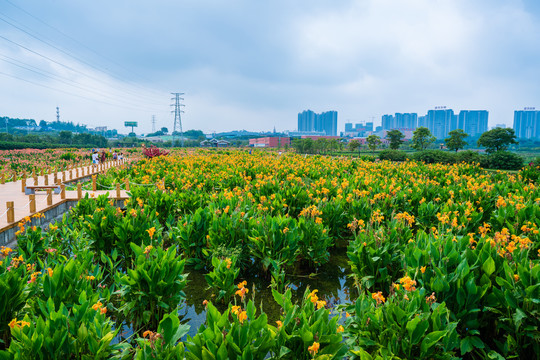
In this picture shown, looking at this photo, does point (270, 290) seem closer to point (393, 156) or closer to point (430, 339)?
point (430, 339)

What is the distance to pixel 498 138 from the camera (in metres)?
34.0

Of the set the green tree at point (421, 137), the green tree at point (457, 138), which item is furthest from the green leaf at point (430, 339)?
the green tree at point (421, 137)

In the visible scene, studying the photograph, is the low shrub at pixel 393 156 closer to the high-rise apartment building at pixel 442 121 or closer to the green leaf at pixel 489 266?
the green leaf at pixel 489 266

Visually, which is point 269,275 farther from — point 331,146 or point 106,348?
point 331,146

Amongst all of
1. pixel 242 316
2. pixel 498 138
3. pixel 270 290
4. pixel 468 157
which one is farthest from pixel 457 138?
pixel 242 316

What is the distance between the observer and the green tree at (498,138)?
1325 inches

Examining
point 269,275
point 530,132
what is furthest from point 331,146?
point 530,132

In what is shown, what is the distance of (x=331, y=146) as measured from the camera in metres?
56.5

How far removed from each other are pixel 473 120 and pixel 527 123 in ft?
87.3

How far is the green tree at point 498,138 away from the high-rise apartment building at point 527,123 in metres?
145

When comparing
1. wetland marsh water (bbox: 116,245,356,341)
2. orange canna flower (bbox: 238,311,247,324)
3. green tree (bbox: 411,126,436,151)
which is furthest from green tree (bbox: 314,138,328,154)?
orange canna flower (bbox: 238,311,247,324)

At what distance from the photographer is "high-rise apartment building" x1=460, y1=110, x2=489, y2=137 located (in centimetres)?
17425

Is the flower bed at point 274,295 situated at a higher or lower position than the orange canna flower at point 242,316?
lower

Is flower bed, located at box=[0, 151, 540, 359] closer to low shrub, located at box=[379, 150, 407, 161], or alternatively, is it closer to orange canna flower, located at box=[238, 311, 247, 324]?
orange canna flower, located at box=[238, 311, 247, 324]
